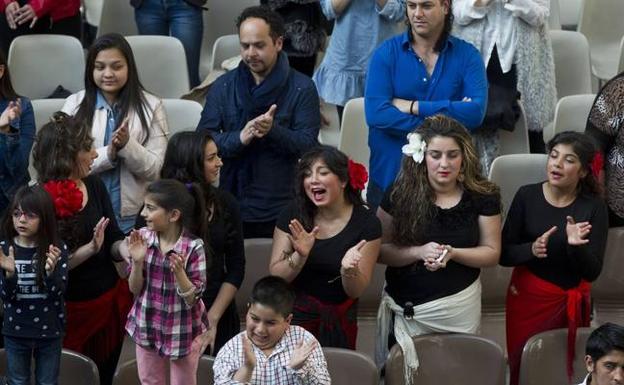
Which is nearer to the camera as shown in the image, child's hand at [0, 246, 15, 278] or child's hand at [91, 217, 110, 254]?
child's hand at [0, 246, 15, 278]

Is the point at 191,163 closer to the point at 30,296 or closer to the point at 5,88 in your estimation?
the point at 30,296

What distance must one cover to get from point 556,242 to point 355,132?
1.33 metres

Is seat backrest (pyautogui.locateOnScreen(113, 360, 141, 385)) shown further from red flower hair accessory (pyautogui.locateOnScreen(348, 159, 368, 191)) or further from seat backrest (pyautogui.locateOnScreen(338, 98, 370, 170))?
seat backrest (pyautogui.locateOnScreen(338, 98, 370, 170))

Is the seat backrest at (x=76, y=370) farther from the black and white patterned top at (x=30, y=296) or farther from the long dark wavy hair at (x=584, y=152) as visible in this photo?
the long dark wavy hair at (x=584, y=152)

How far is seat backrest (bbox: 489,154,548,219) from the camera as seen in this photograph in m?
5.25

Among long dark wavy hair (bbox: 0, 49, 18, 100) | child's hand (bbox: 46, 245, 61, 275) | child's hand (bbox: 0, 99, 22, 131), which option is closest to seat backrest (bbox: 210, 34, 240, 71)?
long dark wavy hair (bbox: 0, 49, 18, 100)

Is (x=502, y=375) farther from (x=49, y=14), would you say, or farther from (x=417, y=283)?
(x=49, y=14)

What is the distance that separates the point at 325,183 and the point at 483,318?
1234mm

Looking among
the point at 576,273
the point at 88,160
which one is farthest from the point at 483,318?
the point at 88,160

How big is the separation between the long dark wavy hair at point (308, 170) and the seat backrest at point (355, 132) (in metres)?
1.17

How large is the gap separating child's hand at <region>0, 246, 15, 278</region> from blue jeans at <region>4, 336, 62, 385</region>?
0.72 feet

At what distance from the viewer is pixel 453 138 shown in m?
4.47

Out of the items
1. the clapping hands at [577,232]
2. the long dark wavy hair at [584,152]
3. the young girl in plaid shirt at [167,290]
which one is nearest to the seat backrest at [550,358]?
the clapping hands at [577,232]

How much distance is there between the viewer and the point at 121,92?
191 inches
